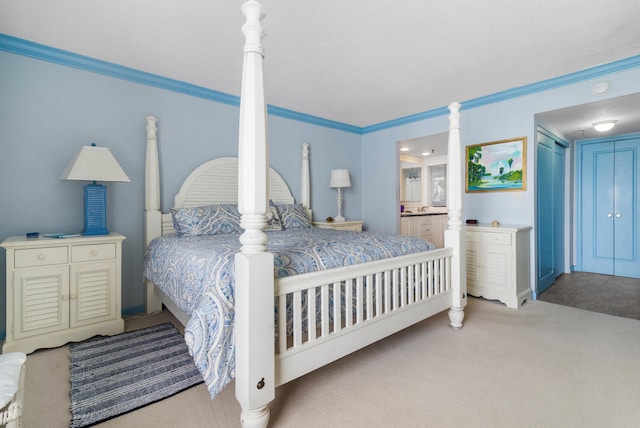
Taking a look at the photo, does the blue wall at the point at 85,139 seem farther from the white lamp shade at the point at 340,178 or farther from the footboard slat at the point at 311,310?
the footboard slat at the point at 311,310

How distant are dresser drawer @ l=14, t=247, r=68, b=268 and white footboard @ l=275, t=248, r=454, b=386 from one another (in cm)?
180

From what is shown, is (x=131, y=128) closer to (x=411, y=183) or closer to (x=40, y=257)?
(x=40, y=257)

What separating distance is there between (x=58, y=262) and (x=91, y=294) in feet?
1.08

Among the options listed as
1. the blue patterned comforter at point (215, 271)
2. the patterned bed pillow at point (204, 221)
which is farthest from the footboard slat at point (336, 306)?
the patterned bed pillow at point (204, 221)

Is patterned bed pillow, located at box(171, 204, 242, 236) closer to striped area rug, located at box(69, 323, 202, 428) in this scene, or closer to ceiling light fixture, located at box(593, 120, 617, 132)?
striped area rug, located at box(69, 323, 202, 428)

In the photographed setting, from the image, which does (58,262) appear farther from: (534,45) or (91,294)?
(534,45)

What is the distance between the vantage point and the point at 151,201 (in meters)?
2.95

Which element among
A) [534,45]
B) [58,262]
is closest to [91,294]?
[58,262]

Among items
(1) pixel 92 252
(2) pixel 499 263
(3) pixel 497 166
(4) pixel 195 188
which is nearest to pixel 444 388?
(2) pixel 499 263

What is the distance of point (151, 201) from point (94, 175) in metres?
0.63

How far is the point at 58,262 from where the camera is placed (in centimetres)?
220

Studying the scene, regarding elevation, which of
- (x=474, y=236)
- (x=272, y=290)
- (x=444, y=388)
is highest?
(x=474, y=236)

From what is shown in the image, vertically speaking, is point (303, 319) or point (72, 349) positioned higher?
point (303, 319)

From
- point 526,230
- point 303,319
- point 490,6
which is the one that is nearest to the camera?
point 303,319
